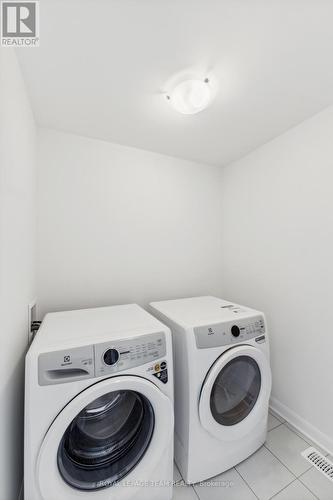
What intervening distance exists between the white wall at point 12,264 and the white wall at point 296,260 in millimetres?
1716

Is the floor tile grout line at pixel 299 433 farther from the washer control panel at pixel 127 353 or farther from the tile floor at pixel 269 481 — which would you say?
the washer control panel at pixel 127 353

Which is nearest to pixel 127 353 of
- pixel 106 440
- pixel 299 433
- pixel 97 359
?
pixel 97 359

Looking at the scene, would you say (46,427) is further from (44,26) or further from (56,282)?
(44,26)

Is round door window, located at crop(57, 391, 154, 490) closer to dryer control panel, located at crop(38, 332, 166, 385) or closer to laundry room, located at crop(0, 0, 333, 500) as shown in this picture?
laundry room, located at crop(0, 0, 333, 500)

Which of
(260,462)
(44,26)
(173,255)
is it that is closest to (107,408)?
(260,462)

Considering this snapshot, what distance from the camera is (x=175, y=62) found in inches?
40.7

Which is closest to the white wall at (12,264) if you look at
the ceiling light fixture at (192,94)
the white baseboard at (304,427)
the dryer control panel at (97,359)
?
the dryer control panel at (97,359)

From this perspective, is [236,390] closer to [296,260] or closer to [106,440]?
[106,440]

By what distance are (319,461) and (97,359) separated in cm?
149

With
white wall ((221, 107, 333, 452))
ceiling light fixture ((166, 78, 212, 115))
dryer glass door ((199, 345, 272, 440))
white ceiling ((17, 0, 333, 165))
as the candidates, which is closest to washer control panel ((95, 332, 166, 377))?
dryer glass door ((199, 345, 272, 440))

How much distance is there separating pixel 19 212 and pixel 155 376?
103 centimetres

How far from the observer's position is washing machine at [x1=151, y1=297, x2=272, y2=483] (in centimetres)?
110

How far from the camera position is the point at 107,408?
103 centimetres

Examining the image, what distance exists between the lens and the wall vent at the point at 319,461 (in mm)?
1175
